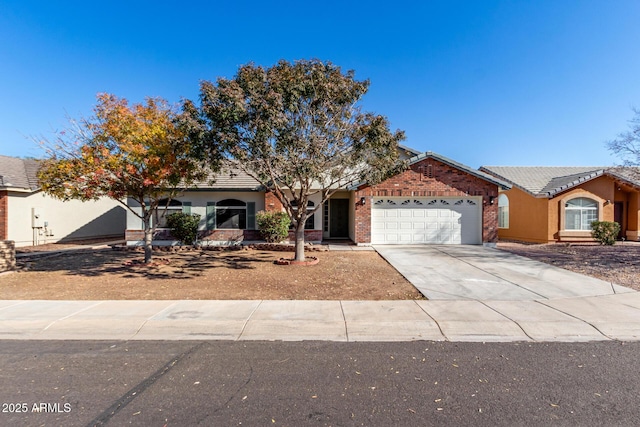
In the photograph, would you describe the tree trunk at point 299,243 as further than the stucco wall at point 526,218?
No

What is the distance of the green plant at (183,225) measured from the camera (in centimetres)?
1513

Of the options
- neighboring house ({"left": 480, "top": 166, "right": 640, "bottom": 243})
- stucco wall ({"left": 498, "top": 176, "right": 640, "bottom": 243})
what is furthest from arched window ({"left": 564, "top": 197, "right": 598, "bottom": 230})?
stucco wall ({"left": 498, "top": 176, "right": 640, "bottom": 243})

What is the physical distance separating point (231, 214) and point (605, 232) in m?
18.6

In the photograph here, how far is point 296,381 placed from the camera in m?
3.75

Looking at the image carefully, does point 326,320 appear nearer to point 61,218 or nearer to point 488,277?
point 488,277

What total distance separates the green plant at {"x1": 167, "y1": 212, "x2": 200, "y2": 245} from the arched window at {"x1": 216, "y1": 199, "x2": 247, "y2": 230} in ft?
3.98

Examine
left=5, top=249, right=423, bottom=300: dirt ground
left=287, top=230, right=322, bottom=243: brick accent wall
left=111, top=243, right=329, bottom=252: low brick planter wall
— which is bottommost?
left=5, top=249, right=423, bottom=300: dirt ground

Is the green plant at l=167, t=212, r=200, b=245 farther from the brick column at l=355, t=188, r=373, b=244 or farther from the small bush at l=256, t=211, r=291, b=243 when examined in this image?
the brick column at l=355, t=188, r=373, b=244

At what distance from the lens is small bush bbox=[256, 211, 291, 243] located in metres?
15.1

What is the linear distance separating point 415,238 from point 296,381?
12968 millimetres

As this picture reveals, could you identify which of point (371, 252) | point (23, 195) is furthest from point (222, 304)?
point (23, 195)

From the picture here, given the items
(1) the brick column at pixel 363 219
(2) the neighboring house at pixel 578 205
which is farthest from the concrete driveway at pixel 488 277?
(2) the neighboring house at pixel 578 205

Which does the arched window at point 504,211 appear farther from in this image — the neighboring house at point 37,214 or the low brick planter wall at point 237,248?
the neighboring house at point 37,214

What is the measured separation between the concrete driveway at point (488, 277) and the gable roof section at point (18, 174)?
17.2 meters
